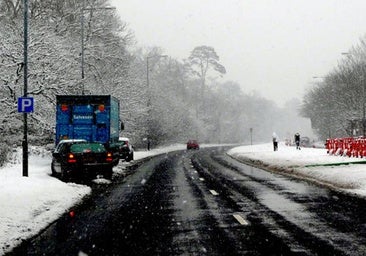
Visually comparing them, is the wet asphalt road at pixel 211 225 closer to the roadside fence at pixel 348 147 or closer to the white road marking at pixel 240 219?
the white road marking at pixel 240 219

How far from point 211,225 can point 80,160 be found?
39.4 ft

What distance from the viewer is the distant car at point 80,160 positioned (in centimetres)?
2150

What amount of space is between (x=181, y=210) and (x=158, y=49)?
291 ft

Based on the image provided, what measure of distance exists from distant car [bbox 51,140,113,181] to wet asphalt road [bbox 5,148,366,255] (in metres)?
4.34

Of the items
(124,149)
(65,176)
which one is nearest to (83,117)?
(65,176)

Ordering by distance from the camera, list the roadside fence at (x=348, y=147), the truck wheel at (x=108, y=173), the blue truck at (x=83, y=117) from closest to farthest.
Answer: the truck wheel at (x=108, y=173), the blue truck at (x=83, y=117), the roadside fence at (x=348, y=147)

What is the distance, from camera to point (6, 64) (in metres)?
31.5

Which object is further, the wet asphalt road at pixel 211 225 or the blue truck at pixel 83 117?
the blue truck at pixel 83 117

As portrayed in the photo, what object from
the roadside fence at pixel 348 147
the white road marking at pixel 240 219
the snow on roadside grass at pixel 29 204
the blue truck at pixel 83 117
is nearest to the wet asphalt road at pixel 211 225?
the white road marking at pixel 240 219

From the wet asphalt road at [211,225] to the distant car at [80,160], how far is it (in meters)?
4.34

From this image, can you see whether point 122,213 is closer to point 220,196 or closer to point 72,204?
point 72,204

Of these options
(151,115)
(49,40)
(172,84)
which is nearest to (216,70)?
(172,84)

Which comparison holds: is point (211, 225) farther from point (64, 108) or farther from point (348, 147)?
point (348, 147)

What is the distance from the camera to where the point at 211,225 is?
34.3ft
